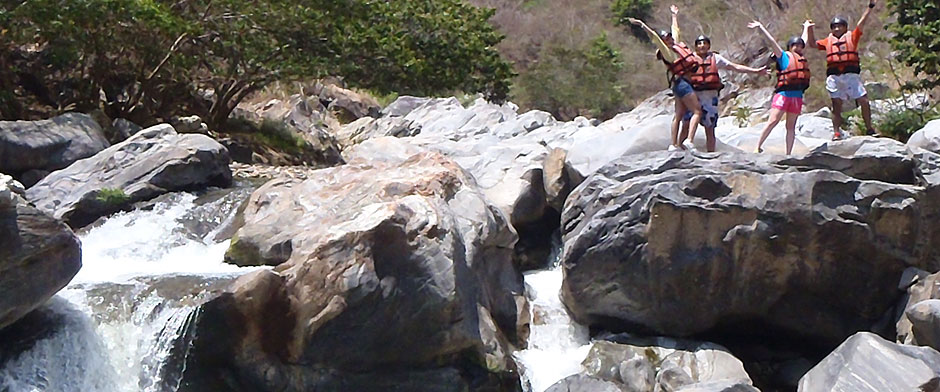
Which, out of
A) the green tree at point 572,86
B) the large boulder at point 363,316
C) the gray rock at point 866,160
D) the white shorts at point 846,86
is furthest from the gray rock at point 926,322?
the green tree at point 572,86

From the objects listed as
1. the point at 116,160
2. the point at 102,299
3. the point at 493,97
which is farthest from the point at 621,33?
the point at 102,299

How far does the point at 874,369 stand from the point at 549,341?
2.84 meters

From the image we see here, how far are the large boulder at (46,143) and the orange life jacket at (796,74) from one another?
25.6 ft

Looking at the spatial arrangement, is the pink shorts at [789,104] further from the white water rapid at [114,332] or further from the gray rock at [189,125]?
the gray rock at [189,125]

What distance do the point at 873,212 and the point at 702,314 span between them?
5.35 ft

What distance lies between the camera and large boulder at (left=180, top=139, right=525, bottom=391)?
6.32 metres

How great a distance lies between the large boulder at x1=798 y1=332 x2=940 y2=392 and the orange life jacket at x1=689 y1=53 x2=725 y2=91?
2810 millimetres

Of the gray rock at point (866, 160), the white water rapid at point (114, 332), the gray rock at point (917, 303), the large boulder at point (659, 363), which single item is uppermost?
the gray rock at point (866, 160)

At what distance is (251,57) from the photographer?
13.5 metres

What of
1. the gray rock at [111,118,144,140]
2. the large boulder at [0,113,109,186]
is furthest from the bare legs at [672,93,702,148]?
the gray rock at [111,118,144,140]

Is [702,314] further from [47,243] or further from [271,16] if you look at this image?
[271,16]

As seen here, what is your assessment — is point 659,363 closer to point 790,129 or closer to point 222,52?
point 790,129

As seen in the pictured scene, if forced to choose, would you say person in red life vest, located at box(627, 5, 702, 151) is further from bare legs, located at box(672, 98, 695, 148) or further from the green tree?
the green tree

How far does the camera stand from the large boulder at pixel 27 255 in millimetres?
5957
